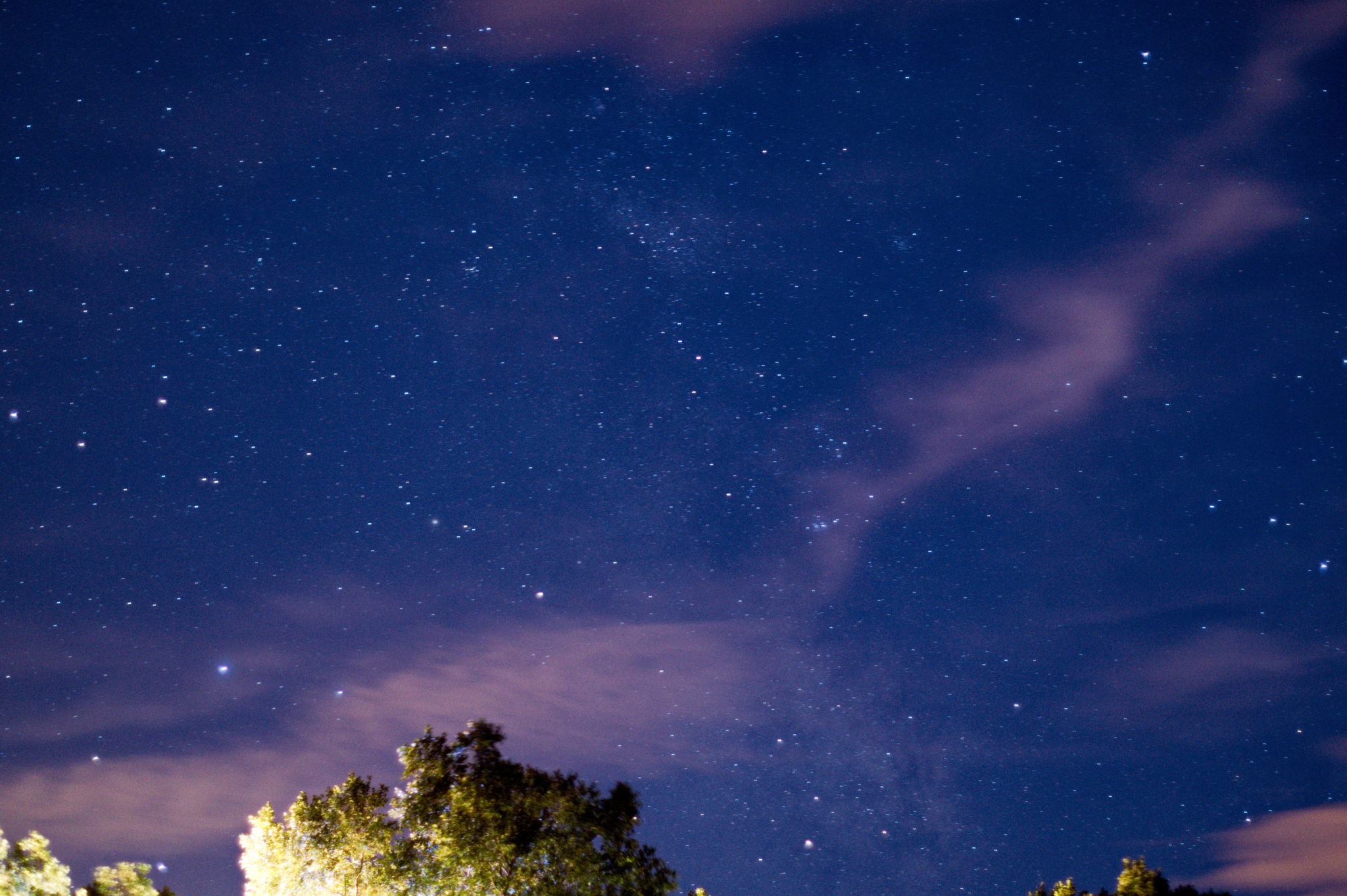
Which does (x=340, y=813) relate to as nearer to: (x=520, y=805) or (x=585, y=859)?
(x=520, y=805)

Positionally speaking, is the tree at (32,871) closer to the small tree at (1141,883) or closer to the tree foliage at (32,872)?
the tree foliage at (32,872)

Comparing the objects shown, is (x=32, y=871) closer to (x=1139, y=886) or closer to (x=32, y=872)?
(x=32, y=872)

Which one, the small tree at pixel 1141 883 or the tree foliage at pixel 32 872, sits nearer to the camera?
the tree foliage at pixel 32 872

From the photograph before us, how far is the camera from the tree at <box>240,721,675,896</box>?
51.4 feet

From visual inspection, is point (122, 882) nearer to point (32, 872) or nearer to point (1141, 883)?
point (32, 872)

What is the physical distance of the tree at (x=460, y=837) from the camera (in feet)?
51.4

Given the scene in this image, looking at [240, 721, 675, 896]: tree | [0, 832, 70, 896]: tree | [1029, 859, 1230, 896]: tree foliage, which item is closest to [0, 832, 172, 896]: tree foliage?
[0, 832, 70, 896]: tree

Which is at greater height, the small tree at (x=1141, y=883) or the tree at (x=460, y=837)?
the tree at (x=460, y=837)

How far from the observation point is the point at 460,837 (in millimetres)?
15781

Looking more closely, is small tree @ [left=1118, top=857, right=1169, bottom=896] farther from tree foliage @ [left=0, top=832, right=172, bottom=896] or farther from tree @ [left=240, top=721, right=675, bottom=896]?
tree foliage @ [left=0, top=832, right=172, bottom=896]

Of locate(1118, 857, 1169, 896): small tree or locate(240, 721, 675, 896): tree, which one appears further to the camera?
locate(1118, 857, 1169, 896): small tree

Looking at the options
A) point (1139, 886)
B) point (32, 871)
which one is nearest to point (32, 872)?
point (32, 871)

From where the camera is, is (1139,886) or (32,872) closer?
(32,872)

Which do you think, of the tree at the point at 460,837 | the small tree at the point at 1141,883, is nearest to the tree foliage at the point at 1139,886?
the small tree at the point at 1141,883
